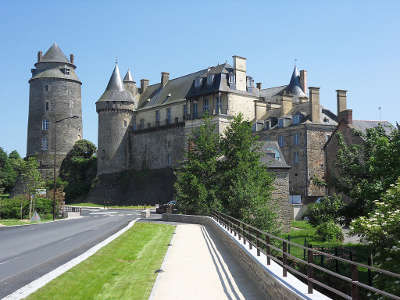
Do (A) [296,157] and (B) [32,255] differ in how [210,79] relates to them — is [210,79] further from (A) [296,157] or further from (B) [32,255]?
(B) [32,255]

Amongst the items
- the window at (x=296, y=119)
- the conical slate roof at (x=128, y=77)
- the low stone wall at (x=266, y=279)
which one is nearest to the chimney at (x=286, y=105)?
the window at (x=296, y=119)

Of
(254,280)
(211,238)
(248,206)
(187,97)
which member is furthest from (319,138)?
(254,280)

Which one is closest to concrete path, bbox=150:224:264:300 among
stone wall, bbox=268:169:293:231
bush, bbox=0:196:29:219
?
stone wall, bbox=268:169:293:231

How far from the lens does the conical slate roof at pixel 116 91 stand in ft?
273

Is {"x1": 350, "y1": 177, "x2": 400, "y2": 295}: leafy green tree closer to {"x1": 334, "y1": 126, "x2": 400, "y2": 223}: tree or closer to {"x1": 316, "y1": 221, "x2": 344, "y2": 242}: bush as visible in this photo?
{"x1": 334, "y1": 126, "x2": 400, "y2": 223}: tree

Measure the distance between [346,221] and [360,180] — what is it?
230 centimetres

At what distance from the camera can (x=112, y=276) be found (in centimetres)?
1383

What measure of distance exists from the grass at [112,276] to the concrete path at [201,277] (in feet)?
1.30

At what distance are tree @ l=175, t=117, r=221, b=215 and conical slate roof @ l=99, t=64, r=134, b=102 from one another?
1725 inches

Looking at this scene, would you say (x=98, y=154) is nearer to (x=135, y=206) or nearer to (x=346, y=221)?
(x=135, y=206)

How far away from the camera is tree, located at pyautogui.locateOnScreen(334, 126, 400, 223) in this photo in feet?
68.9

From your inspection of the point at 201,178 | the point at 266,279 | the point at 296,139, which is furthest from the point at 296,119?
the point at 266,279

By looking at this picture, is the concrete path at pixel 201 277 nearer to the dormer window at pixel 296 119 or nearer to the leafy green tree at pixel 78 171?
the dormer window at pixel 296 119

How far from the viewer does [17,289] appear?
11336 mm
